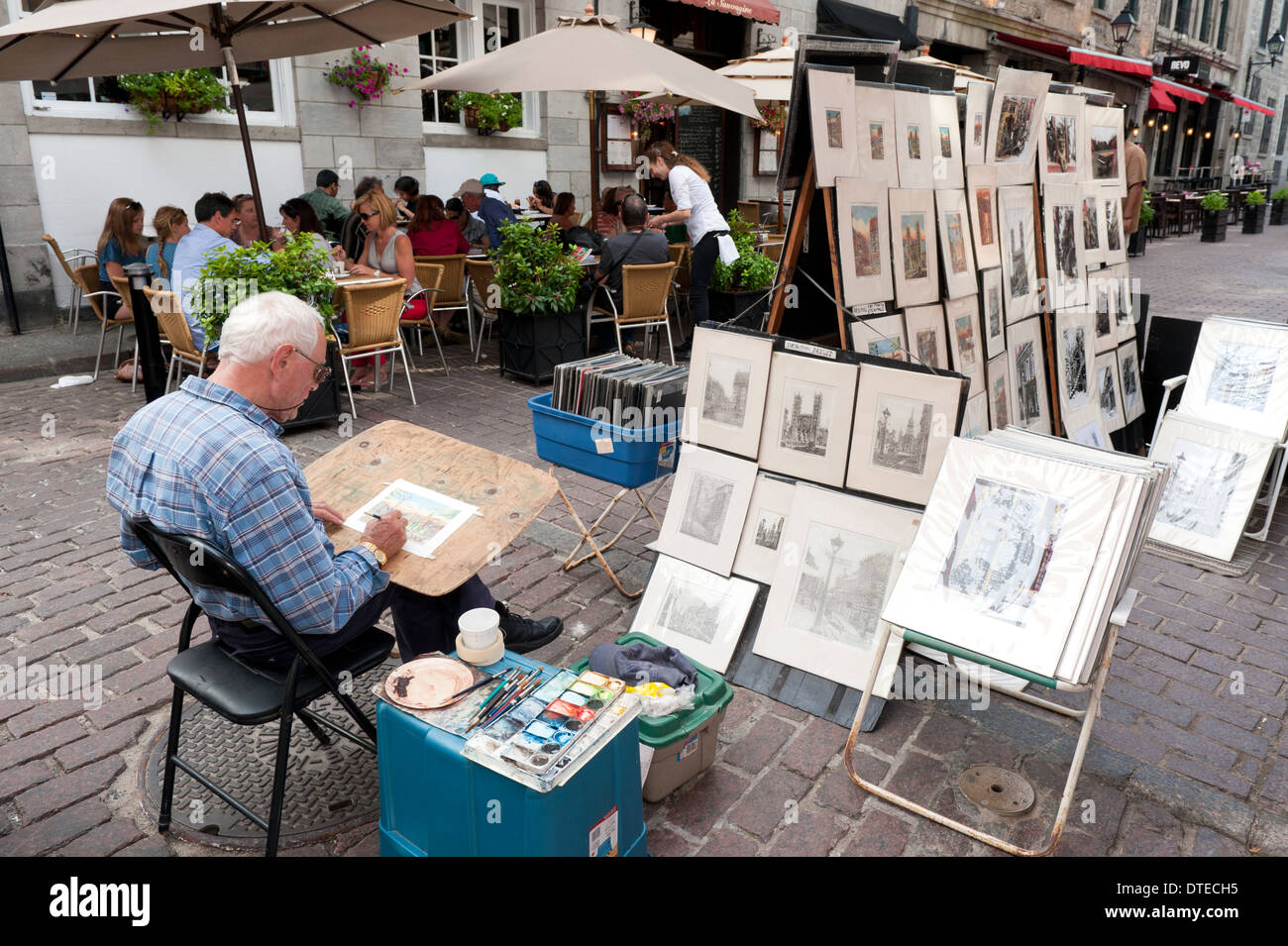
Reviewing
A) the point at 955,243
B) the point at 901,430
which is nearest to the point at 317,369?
the point at 901,430

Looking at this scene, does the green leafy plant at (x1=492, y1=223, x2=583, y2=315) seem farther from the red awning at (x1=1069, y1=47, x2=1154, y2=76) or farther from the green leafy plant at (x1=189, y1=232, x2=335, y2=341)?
the red awning at (x1=1069, y1=47, x2=1154, y2=76)

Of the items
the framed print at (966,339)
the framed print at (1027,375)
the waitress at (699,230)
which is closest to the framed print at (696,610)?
the framed print at (966,339)

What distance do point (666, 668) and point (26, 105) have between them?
30.0 feet

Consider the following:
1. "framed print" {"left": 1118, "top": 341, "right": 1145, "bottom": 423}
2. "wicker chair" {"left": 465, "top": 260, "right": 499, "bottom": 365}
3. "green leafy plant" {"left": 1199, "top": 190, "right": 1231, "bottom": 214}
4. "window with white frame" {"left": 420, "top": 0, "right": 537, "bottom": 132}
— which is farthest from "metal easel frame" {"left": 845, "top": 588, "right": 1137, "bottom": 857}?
"green leafy plant" {"left": 1199, "top": 190, "right": 1231, "bottom": 214}

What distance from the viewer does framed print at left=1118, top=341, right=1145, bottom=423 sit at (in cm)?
647

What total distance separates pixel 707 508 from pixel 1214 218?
2408 centimetres

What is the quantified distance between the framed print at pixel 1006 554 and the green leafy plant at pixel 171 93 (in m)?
8.98

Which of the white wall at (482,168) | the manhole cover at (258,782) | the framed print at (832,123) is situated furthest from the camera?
the white wall at (482,168)

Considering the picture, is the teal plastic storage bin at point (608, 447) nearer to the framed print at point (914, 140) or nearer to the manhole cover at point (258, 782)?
the manhole cover at point (258, 782)

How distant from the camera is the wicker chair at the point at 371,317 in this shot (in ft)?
22.0

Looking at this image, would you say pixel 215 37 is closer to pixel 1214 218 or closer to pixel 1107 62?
pixel 1107 62

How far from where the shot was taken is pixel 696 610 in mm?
3807

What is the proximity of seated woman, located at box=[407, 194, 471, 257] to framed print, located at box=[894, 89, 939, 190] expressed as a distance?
5.52m

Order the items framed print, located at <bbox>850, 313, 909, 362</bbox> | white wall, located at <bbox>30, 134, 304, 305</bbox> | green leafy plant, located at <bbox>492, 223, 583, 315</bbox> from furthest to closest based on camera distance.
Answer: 1. white wall, located at <bbox>30, 134, 304, 305</bbox>
2. green leafy plant, located at <bbox>492, 223, 583, 315</bbox>
3. framed print, located at <bbox>850, 313, 909, 362</bbox>
